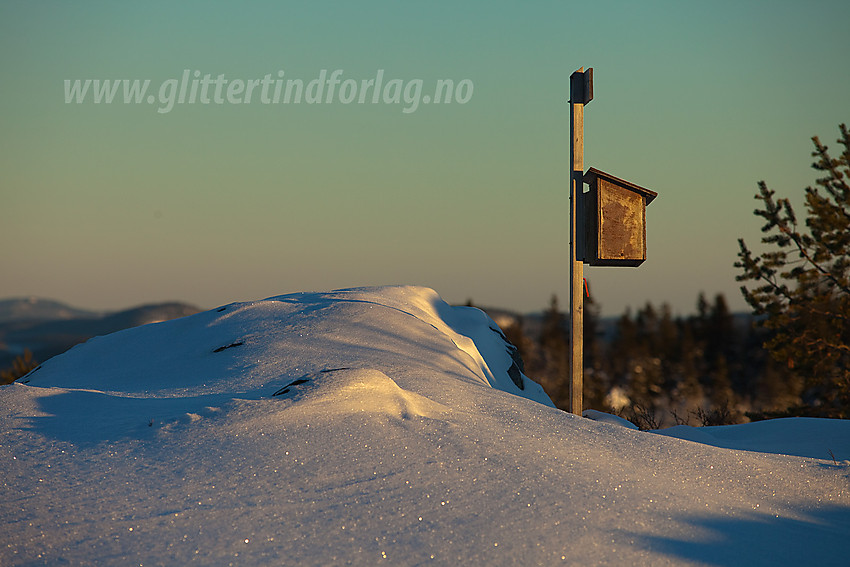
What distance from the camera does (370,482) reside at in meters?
4.09

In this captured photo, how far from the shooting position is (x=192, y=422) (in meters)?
4.80

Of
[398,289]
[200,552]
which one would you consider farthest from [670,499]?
[398,289]

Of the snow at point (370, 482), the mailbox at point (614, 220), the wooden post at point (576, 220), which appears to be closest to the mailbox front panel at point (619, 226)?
the mailbox at point (614, 220)

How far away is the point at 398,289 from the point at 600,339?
66.3 meters

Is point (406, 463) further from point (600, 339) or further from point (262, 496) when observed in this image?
point (600, 339)

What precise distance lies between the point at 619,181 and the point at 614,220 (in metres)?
0.42

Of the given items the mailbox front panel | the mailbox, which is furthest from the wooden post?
the mailbox front panel

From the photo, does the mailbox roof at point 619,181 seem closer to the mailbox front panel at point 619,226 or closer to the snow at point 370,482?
the mailbox front panel at point 619,226

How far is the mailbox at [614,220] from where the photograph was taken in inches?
308

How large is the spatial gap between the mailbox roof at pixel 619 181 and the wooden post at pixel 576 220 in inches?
9.4

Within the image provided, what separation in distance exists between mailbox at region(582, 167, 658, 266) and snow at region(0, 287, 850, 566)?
96.9 inches

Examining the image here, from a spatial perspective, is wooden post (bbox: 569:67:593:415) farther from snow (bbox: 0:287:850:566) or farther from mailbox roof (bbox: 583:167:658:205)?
snow (bbox: 0:287:850:566)

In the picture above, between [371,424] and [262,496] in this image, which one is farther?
[371,424]

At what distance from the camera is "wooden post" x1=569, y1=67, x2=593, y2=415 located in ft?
26.6
